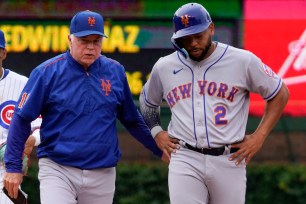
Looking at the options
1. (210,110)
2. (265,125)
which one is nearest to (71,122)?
(210,110)

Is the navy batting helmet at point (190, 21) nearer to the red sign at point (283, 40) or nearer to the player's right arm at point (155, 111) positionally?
the player's right arm at point (155, 111)

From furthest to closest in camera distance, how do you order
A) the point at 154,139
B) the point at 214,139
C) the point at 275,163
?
the point at 275,163 → the point at 154,139 → the point at 214,139

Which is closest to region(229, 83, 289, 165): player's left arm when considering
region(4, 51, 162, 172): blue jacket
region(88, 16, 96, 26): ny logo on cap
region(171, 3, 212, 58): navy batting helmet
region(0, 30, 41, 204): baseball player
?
region(171, 3, 212, 58): navy batting helmet

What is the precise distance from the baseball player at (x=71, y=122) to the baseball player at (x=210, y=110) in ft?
1.36

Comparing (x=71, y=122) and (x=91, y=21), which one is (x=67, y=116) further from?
(x=91, y=21)

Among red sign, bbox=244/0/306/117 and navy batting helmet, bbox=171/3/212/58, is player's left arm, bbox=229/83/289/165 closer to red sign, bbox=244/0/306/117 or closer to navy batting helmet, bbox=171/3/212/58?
navy batting helmet, bbox=171/3/212/58

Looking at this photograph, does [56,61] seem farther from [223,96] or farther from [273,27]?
[273,27]

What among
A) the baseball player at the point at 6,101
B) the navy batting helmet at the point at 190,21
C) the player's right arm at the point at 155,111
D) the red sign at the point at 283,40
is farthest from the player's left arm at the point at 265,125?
the red sign at the point at 283,40

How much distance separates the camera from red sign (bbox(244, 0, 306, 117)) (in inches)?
417

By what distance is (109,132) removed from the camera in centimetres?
614

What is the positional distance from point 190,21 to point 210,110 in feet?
1.65

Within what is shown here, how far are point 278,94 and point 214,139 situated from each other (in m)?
0.46

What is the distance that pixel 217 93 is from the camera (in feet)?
19.6

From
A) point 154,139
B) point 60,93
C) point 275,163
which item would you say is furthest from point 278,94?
point 275,163
